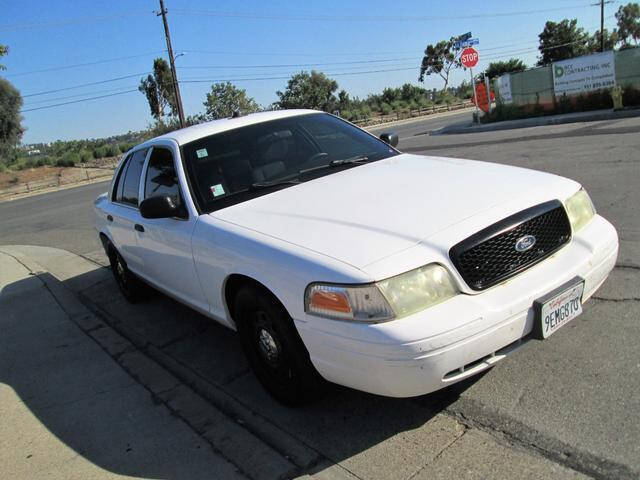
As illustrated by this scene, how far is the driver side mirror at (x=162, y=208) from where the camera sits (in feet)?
12.0

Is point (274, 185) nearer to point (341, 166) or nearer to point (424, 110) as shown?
point (341, 166)

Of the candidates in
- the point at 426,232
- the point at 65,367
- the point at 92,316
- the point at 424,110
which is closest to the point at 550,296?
the point at 426,232

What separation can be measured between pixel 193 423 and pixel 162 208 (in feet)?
4.52

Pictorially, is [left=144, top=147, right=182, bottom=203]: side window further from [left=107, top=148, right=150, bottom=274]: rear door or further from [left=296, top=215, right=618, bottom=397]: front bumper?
[left=296, top=215, right=618, bottom=397]: front bumper

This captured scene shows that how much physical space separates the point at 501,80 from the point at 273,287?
22.8 metres

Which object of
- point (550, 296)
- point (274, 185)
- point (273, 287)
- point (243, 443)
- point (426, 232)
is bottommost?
point (243, 443)

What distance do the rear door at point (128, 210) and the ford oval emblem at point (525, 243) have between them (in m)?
3.12

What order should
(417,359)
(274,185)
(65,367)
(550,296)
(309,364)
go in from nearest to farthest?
(417,359) < (550,296) < (309,364) < (274,185) < (65,367)

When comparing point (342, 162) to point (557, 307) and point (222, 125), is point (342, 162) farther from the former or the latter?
point (557, 307)

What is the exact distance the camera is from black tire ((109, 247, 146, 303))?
5597mm

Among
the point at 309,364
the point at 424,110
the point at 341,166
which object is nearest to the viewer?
the point at 309,364

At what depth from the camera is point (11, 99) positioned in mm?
55125

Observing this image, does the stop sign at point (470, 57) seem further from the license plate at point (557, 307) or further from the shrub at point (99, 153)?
the shrub at point (99, 153)

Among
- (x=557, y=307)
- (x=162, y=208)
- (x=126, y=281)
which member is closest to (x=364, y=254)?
(x=557, y=307)
